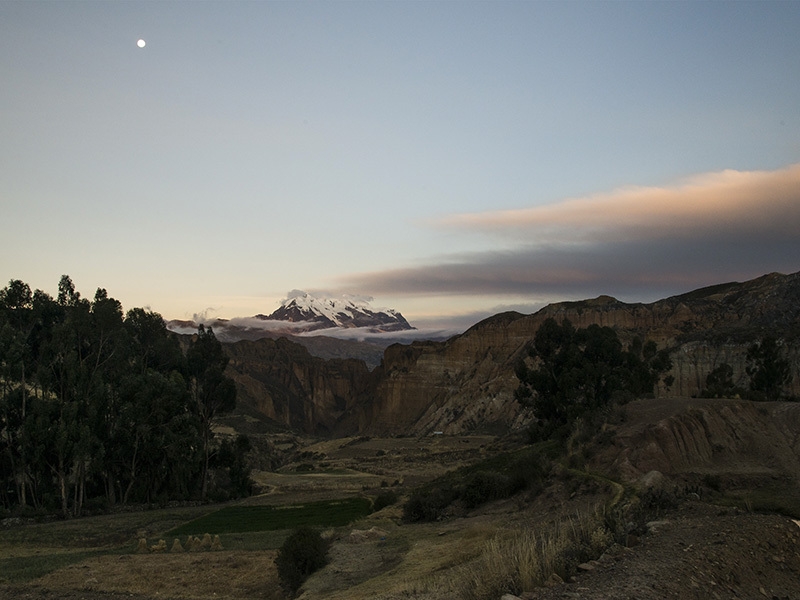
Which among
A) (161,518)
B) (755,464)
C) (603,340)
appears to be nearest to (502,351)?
(603,340)

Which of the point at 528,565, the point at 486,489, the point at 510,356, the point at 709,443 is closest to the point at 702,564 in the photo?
the point at 528,565

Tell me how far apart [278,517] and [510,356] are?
331 feet

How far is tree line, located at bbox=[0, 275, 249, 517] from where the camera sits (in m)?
44.5

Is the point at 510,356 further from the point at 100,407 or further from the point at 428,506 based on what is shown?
the point at 428,506

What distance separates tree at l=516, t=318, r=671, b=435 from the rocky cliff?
2819 cm

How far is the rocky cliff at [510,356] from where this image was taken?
296 ft

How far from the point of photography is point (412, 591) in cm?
1355

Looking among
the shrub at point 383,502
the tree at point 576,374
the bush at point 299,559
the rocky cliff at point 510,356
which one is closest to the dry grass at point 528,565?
the bush at point 299,559

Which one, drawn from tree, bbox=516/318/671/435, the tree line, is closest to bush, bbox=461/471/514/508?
tree, bbox=516/318/671/435

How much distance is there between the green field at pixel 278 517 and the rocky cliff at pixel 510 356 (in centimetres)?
5173

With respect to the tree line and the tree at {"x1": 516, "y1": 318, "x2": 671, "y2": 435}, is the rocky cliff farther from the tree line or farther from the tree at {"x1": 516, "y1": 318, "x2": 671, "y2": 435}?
the tree line

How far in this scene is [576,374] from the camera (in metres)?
51.3

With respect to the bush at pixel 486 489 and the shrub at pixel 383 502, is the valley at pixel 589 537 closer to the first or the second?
the bush at pixel 486 489

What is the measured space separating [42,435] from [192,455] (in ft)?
43.9
